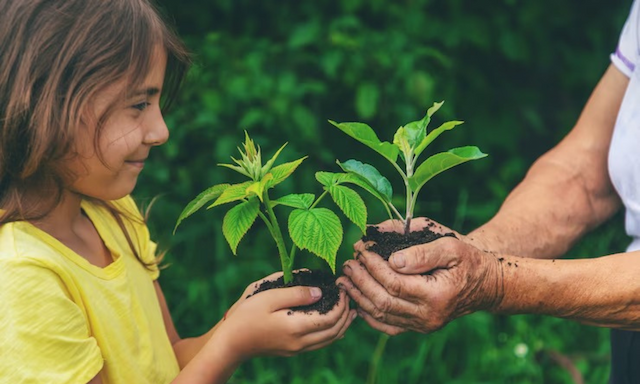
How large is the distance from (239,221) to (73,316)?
1.25 feet

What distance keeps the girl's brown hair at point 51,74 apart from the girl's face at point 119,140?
18 mm

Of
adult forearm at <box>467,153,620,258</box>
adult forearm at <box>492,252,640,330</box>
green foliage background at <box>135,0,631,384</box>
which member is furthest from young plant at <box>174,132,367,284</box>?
green foliage background at <box>135,0,631,384</box>

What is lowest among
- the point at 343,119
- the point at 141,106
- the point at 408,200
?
the point at 343,119

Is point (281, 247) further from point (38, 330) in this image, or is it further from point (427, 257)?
point (38, 330)

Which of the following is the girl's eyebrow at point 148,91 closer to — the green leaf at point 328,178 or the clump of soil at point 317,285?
the green leaf at point 328,178

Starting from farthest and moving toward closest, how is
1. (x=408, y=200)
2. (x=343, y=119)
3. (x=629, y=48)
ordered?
(x=343, y=119) < (x=629, y=48) < (x=408, y=200)

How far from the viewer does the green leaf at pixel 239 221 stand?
1674mm

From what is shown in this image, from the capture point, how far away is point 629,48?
2.12 meters

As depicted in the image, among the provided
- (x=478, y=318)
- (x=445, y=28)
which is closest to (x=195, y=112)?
(x=445, y=28)

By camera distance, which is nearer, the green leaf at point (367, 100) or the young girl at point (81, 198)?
the young girl at point (81, 198)

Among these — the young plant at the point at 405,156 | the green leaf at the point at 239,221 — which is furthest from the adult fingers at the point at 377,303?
the green leaf at the point at 239,221

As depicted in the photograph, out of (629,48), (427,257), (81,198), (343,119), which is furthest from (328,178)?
(343,119)

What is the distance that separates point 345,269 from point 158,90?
1.97ft

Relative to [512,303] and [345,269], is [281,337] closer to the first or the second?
[345,269]
